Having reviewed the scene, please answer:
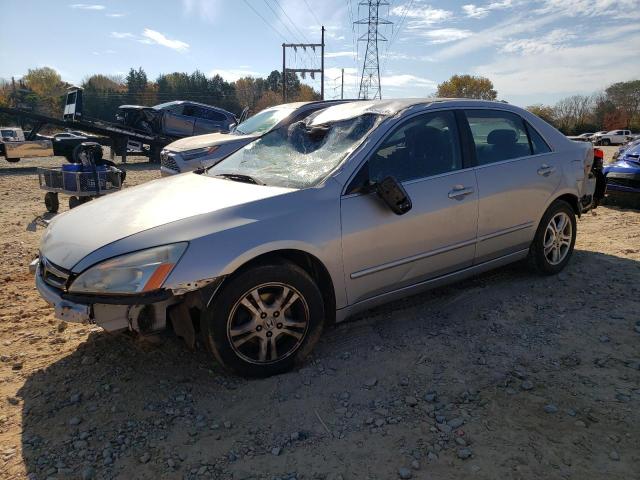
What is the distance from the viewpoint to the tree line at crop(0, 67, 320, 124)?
218 feet

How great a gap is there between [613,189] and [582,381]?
644 cm

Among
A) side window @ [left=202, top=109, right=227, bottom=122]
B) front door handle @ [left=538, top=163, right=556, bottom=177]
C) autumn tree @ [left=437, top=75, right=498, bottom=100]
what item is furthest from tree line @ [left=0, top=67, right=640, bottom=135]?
front door handle @ [left=538, top=163, right=556, bottom=177]

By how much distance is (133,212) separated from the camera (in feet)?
10.1

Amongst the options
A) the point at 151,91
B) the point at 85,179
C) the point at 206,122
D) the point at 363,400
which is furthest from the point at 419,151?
the point at 151,91

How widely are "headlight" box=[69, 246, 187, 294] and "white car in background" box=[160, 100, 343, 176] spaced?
6.00 metres

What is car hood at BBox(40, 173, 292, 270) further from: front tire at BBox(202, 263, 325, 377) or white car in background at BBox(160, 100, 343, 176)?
white car in background at BBox(160, 100, 343, 176)

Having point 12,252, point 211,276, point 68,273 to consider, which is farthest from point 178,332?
point 12,252

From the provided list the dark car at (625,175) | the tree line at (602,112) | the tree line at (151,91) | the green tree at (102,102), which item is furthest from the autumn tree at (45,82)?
the dark car at (625,175)

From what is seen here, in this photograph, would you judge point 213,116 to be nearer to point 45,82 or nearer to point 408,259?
point 408,259

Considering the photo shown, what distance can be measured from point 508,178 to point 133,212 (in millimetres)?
2938

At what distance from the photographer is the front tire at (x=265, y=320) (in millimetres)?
2750

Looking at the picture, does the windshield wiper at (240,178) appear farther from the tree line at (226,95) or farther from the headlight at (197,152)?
the tree line at (226,95)

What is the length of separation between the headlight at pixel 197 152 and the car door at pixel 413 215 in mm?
5806

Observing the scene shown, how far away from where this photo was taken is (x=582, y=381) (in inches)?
115
